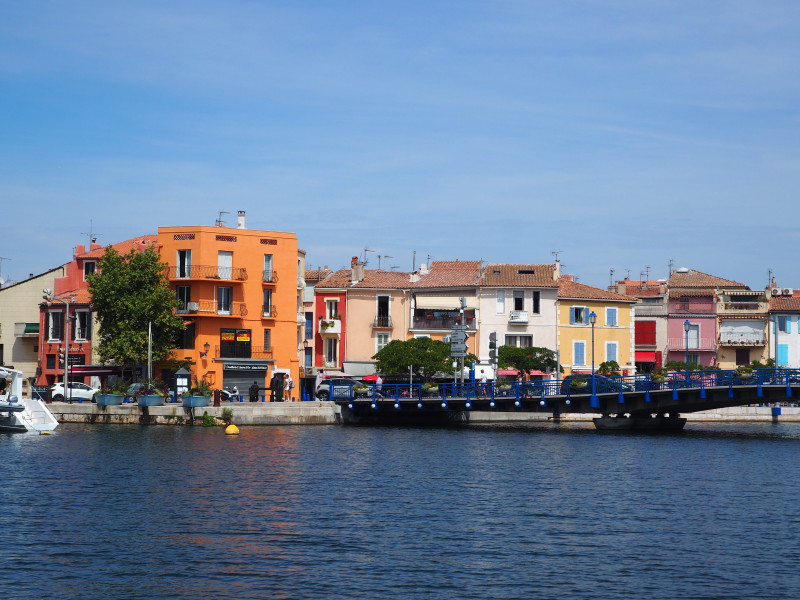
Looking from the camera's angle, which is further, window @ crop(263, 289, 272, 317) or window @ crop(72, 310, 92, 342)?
window @ crop(72, 310, 92, 342)

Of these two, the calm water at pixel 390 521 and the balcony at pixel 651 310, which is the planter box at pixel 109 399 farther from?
the balcony at pixel 651 310

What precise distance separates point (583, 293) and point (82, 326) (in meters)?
44.3

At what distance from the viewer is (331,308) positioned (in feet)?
347

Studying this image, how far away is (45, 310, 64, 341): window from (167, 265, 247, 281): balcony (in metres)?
13.2

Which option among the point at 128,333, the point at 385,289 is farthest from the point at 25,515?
the point at 385,289

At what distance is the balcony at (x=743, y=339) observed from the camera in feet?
380

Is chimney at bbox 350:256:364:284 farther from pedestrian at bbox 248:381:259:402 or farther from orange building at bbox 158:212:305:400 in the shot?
pedestrian at bbox 248:381:259:402

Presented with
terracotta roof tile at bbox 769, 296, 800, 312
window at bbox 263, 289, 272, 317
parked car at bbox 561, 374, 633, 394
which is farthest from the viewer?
terracotta roof tile at bbox 769, 296, 800, 312

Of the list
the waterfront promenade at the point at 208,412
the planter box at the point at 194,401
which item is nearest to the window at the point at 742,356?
the waterfront promenade at the point at 208,412

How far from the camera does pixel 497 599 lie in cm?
2733

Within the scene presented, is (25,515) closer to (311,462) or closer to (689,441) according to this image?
→ (311,462)

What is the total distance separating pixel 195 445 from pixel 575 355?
1992 inches

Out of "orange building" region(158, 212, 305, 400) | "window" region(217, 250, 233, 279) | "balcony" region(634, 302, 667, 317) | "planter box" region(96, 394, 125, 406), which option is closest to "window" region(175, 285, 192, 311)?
"orange building" region(158, 212, 305, 400)

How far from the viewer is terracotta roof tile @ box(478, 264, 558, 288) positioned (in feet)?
339
